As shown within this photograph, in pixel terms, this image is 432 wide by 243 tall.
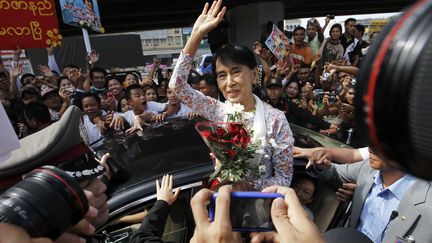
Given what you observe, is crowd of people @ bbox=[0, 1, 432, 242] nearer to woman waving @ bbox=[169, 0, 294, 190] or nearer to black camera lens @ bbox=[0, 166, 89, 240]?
woman waving @ bbox=[169, 0, 294, 190]

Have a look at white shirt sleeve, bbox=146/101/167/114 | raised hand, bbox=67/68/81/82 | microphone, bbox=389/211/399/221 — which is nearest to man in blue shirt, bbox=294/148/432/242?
microphone, bbox=389/211/399/221

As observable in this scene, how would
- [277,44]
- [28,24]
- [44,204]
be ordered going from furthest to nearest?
[277,44], [28,24], [44,204]

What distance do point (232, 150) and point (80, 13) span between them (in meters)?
4.14

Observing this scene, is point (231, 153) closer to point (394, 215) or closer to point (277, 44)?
point (394, 215)

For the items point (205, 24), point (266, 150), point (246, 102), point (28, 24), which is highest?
point (28, 24)

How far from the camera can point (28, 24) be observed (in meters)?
3.99

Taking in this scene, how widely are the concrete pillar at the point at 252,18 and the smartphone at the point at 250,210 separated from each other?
9266mm

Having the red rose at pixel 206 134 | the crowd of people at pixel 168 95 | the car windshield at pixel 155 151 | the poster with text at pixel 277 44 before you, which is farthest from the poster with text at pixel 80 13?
the red rose at pixel 206 134

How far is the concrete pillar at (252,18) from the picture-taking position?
9.59m

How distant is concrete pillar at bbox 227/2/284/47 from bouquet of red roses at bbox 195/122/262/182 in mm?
8575

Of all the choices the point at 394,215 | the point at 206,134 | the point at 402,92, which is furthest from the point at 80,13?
the point at 402,92

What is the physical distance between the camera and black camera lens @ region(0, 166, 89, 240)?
2.33 ft

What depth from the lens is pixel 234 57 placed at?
1.81m

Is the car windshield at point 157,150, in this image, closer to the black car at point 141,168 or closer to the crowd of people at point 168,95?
the black car at point 141,168
